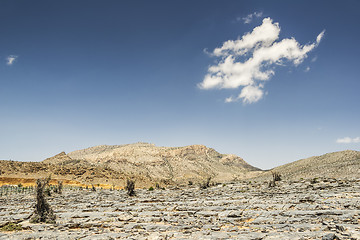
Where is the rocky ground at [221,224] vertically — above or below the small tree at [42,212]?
below

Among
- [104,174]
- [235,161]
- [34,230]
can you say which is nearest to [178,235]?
[34,230]

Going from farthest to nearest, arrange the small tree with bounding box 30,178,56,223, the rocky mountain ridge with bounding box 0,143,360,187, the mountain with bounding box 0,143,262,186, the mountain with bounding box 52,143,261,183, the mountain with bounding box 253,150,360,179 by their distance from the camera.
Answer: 1. the mountain with bounding box 52,143,261,183
2. the mountain with bounding box 0,143,262,186
3. the rocky mountain ridge with bounding box 0,143,360,187
4. the mountain with bounding box 253,150,360,179
5. the small tree with bounding box 30,178,56,223

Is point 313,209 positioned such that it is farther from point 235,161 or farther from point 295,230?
point 235,161

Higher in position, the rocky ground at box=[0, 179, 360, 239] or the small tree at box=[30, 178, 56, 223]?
the small tree at box=[30, 178, 56, 223]

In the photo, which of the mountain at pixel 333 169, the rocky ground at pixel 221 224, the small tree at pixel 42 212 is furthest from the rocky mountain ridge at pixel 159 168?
the small tree at pixel 42 212

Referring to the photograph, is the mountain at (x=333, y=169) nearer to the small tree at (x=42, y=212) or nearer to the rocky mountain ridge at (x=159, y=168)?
the rocky mountain ridge at (x=159, y=168)

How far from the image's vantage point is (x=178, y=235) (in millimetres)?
8992

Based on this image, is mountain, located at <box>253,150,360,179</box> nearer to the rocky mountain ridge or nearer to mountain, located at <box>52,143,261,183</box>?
the rocky mountain ridge

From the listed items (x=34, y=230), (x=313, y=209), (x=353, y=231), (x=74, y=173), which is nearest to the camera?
(x=353, y=231)

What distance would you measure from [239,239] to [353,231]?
3830 millimetres

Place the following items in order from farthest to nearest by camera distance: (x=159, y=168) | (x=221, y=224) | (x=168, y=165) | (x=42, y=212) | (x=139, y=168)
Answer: (x=168, y=165), (x=159, y=168), (x=139, y=168), (x=42, y=212), (x=221, y=224)

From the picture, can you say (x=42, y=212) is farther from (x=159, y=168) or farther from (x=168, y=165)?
(x=168, y=165)

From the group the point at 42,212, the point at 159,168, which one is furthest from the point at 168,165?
the point at 42,212

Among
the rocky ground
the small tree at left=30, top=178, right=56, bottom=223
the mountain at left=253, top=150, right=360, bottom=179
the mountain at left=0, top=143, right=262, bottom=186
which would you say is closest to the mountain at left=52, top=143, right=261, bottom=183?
the mountain at left=0, top=143, right=262, bottom=186
